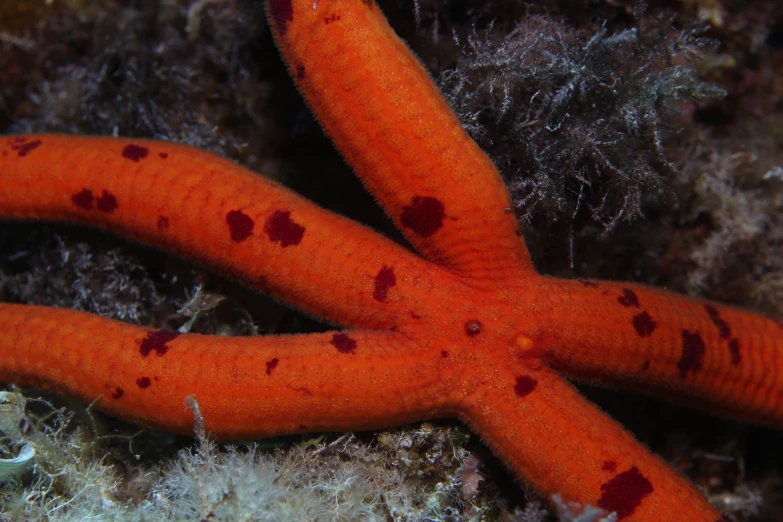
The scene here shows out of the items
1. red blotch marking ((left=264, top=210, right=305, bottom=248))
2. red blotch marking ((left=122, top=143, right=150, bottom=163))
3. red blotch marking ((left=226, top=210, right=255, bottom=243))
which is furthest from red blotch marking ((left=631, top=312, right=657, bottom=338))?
red blotch marking ((left=122, top=143, right=150, bottom=163))

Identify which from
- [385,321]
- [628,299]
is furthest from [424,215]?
[628,299]

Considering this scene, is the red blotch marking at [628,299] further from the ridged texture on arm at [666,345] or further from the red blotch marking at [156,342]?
the red blotch marking at [156,342]

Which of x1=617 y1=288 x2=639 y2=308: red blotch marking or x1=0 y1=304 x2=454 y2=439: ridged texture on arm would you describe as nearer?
x1=0 y1=304 x2=454 y2=439: ridged texture on arm

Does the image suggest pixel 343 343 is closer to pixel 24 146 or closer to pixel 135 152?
pixel 135 152

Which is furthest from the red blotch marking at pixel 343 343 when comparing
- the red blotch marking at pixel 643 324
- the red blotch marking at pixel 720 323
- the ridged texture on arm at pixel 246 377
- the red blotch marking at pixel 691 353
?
the red blotch marking at pixel 720 323

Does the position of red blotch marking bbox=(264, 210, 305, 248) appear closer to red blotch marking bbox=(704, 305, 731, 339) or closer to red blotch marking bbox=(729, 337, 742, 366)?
red blotch marking bbox=(704, 305, 731, 339)

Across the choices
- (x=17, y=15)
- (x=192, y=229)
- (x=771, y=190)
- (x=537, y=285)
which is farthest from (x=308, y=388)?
(x=17, y=15)

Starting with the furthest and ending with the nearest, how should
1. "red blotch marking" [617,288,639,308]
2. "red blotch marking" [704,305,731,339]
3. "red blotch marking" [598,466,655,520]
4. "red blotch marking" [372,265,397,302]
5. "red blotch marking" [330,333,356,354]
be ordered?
"red blotch marking" [704,305,731,339] → "red blotch marking" [617,288,639,308] → "red blotch marking" [372,265,397,302] → "red blotch marking" [330,333,356,354] → "red blotch marking" [598,466,655,520]
